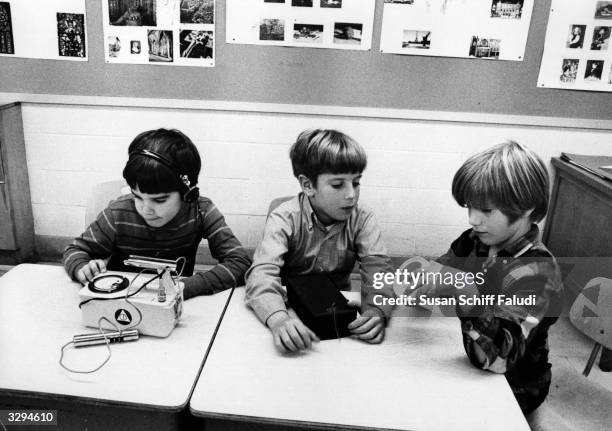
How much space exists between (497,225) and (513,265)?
4.5 inches

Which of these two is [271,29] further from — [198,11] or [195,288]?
[195,288]

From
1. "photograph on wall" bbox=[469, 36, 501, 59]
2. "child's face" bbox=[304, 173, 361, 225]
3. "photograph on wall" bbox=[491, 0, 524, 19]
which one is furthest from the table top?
"photograph on wall" bbox=[491, 0, 524, 19]

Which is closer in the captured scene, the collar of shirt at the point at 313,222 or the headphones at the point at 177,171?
the headphones at the point at 177,171

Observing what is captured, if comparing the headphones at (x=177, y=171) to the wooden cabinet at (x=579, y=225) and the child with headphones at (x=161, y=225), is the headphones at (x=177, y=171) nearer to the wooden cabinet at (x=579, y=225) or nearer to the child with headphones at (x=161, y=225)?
the child with headphones at (x=161, y=225)

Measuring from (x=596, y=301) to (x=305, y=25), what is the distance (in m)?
1.85

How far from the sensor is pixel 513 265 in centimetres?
139

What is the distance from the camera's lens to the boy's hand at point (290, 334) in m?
1.24

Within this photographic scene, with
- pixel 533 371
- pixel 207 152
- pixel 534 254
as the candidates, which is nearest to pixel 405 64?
pixel 207 152

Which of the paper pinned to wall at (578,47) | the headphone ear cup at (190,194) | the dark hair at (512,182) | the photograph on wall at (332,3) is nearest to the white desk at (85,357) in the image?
the headphone ear cup at (190,194)

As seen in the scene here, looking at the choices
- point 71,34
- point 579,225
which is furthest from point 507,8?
point 71,34

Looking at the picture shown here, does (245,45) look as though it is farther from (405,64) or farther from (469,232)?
(469,232)

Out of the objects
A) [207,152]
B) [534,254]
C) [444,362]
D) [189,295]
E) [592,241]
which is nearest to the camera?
[444,362]

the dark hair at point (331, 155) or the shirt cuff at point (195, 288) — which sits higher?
the dark hair at point (331, 155)

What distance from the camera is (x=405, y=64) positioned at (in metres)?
2.68
